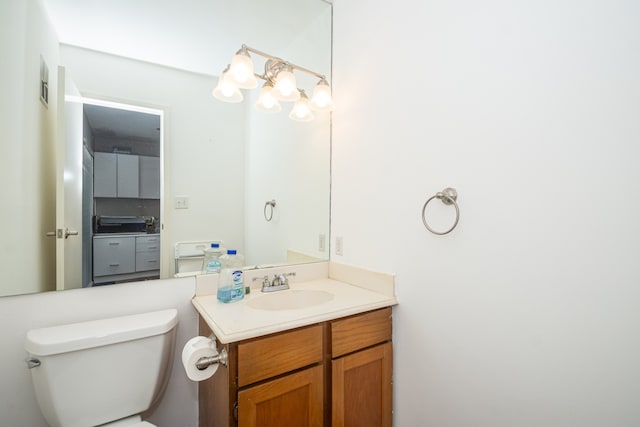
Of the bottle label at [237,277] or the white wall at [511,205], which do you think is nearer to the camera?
the white wall at [511,205]

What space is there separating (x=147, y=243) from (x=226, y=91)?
81 centimetres

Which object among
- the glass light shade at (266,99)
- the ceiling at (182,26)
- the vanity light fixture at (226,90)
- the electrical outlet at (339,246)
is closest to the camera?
the ceiling at (182,26)

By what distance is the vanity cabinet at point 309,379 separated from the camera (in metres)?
0.88

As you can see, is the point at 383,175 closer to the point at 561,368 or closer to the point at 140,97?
the point at 561,368

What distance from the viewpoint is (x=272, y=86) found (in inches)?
58.1

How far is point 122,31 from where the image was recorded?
47.6 inches

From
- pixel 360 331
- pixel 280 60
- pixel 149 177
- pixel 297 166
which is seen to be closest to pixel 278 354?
pixel 360 331

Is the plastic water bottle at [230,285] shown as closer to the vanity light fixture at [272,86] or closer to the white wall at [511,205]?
the white wall at [511,205]

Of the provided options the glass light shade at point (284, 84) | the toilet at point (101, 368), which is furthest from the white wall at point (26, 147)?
the glass light shade at point (284, 84)

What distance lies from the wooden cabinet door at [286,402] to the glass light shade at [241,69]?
1.26 metres

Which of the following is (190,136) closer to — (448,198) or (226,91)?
(226,91)

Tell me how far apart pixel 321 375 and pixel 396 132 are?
41.4 inches

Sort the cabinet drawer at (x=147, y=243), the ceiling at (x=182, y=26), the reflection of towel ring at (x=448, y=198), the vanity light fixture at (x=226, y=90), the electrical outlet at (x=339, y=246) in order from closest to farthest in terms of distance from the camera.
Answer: the reflection of towel ring at (x=448, y=198)
the ceiling at (x=182, y=26)
the cabinet drawer at (x=147, y=243)
the vanity light fixture at (x=226, y=90)
the electrical outlet at (x=339, y=246)

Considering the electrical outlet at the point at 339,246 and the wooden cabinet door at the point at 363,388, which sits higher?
the electrical outlet at the point at 339,246
